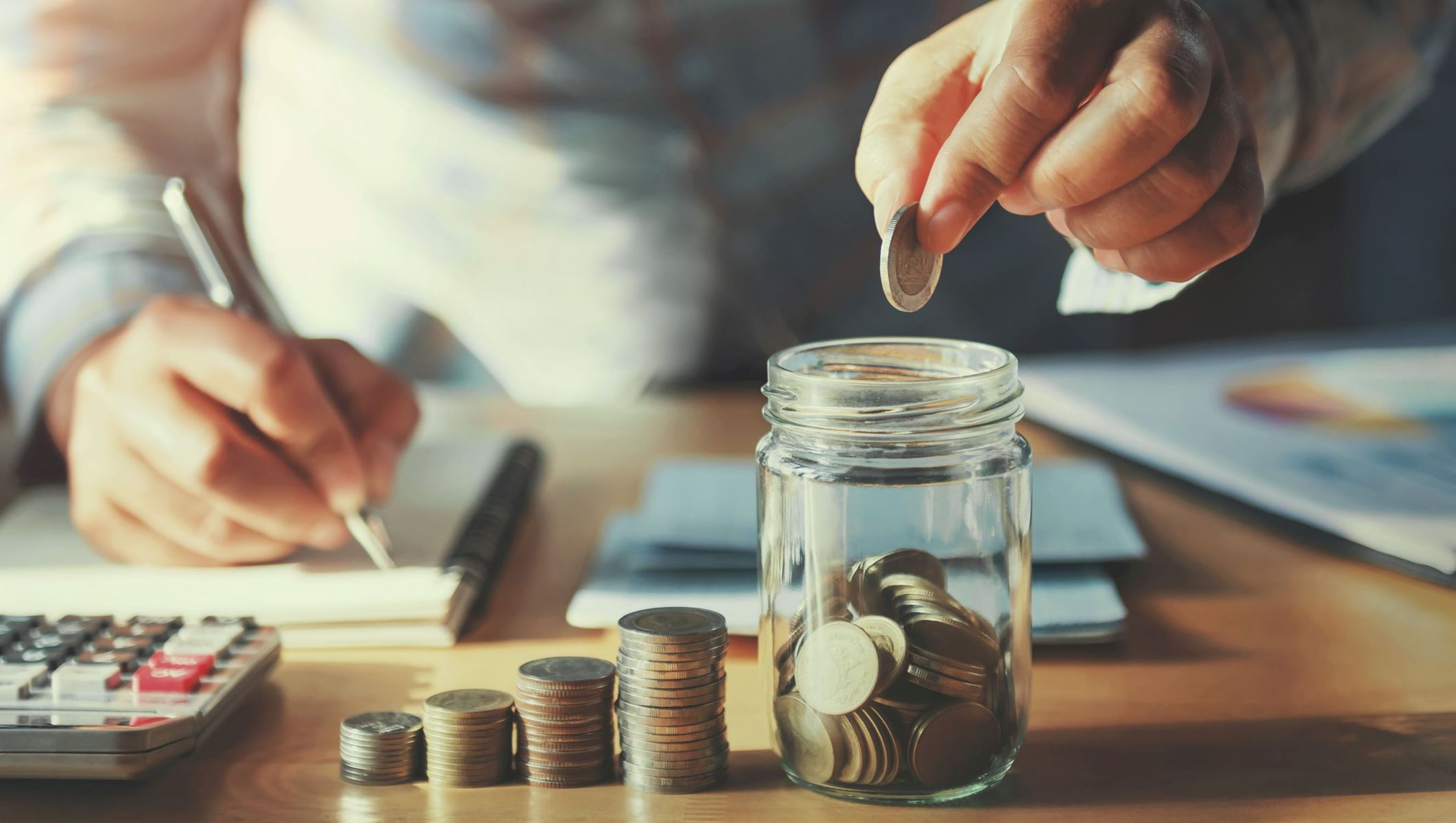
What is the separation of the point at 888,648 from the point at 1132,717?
0.58ft

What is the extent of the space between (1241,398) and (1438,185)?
45.3 inches

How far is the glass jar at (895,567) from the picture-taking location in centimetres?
46

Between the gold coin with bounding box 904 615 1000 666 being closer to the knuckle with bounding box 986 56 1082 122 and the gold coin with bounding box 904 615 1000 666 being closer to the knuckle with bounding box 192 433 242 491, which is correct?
the knuckle with bounding box 986 56 1082 122

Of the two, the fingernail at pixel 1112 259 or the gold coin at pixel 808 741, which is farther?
the fingernail at pixel 1112 259

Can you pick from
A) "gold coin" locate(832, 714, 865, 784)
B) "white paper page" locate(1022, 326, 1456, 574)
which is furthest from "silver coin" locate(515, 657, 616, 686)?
"white paper page" locate(1022, 326, 1456, 574)

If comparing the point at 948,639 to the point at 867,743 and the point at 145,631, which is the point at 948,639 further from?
the point at 145,631

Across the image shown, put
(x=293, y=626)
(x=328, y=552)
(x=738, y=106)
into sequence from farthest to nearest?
1. (x=738, y=106)
2. (x=328, y=552)
3. (x=293, y=626)

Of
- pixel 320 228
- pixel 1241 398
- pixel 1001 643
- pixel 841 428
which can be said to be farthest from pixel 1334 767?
pixel 320 228

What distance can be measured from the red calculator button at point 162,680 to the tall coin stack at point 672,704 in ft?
0.64

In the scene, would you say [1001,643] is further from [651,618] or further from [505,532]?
[505,532]

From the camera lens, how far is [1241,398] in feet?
3.72

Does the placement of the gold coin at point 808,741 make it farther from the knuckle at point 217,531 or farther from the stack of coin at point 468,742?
the knuckle at point 217,531

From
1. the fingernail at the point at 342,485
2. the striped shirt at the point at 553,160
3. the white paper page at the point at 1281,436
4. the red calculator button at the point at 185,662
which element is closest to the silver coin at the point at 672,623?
the red calculator button at the point at 185,662

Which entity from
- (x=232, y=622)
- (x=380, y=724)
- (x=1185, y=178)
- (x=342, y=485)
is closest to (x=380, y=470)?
(x=342, y=485)
